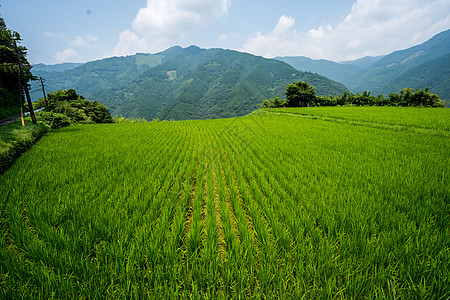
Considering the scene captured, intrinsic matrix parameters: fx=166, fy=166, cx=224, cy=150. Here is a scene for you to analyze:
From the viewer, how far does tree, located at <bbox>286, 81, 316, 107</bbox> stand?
34906 millimetres

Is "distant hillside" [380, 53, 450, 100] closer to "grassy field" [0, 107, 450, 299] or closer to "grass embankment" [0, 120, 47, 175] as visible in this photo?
"grassy field" [0, 107, 450, 299]

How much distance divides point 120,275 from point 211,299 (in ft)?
2.91

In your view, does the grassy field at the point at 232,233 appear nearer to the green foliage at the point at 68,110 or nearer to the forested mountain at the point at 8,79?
the green foliage at the point at 68,110

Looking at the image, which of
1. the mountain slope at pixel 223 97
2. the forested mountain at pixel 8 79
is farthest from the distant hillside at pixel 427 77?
the forested mountain at pixel 8 79

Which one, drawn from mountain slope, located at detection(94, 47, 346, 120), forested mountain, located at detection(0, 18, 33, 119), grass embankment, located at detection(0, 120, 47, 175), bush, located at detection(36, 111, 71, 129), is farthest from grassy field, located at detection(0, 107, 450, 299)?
mountain slope, located at detection(94, 47, 346, 120)

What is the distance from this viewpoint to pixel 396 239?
6.27 ft

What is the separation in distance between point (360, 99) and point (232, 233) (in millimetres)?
41070

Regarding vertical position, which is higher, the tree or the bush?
the tree

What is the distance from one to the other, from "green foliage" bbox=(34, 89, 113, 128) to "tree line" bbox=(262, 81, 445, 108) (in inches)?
1371

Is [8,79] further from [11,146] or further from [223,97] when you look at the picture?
[223,97]

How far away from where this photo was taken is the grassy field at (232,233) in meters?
1.50

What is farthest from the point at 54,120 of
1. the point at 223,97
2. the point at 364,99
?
the point at 223,97

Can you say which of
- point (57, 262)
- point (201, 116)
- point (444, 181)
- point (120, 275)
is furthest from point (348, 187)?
point (201, 116)

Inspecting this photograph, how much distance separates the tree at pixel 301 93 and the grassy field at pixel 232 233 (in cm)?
3386
